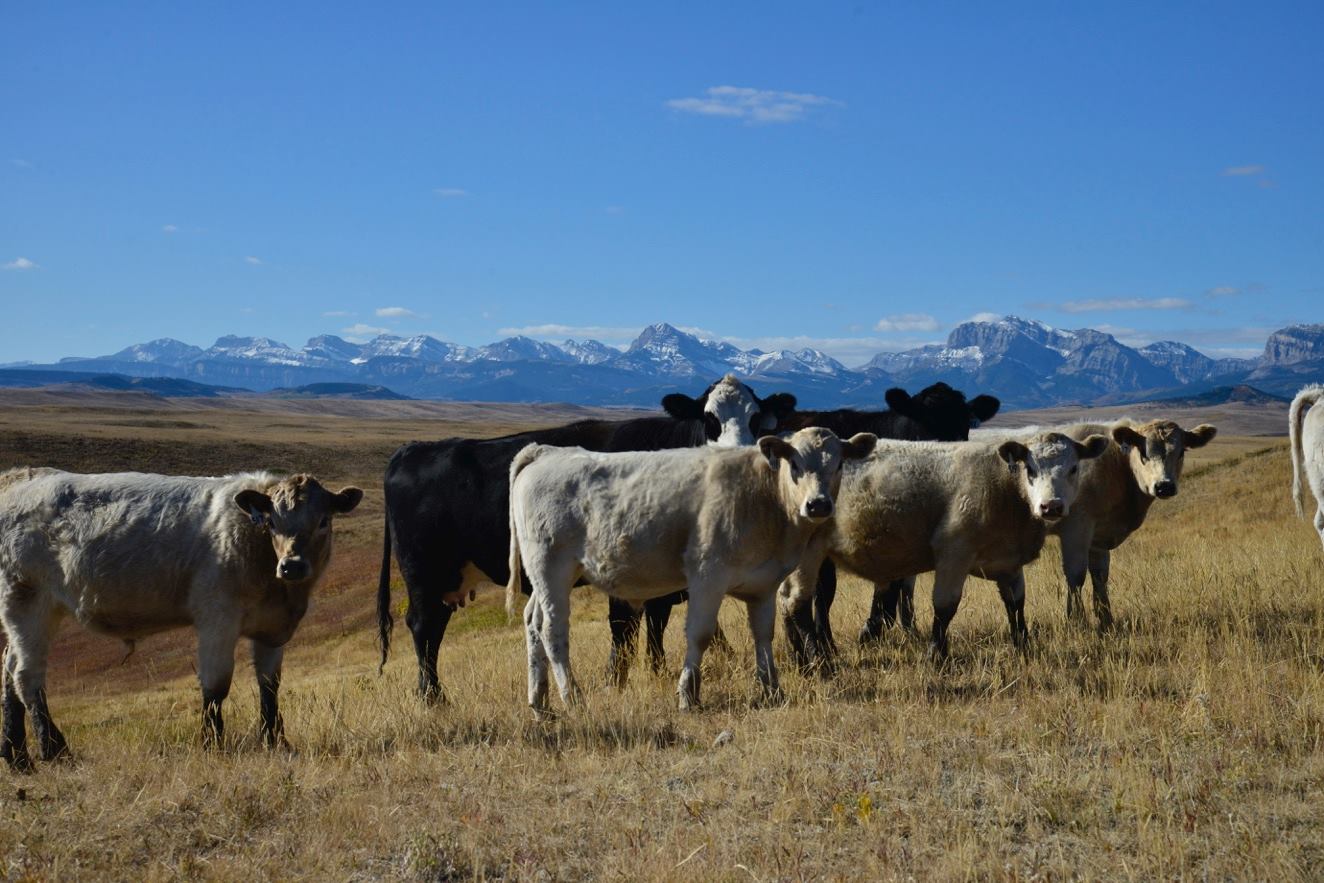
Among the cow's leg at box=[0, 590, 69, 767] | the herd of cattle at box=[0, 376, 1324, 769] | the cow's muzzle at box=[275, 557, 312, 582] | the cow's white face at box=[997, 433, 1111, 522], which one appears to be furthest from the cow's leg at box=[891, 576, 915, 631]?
the cow's leg at box=[0, 590, 69, 767]

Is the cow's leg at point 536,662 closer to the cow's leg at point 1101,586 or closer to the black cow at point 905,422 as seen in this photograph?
the black cow at point 905,422

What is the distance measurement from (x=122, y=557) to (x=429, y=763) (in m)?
3.29

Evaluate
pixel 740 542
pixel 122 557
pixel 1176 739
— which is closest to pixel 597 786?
pixel 740 542

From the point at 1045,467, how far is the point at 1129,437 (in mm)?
2465

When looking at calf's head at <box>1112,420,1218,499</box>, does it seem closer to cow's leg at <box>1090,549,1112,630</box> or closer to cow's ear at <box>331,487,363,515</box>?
cow's leg at <box>1090,549,1112,630</box>

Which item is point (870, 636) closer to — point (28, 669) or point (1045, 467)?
point (1045, 467)

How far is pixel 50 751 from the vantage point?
29.8ft

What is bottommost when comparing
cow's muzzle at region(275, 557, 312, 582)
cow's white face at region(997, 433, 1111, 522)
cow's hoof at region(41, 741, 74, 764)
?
cow's hoof at region(41, 741, 74, 764)

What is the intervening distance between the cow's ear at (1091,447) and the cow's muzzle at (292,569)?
7.32 m

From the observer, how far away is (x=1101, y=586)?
40.6 feet

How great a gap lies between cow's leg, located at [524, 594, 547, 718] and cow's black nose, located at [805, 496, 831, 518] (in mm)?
2584

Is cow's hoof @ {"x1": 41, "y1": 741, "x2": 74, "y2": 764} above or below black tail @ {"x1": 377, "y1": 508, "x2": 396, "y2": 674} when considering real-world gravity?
below

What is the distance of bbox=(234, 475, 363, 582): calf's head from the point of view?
355 inches

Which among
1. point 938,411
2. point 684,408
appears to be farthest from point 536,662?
point 938,411
